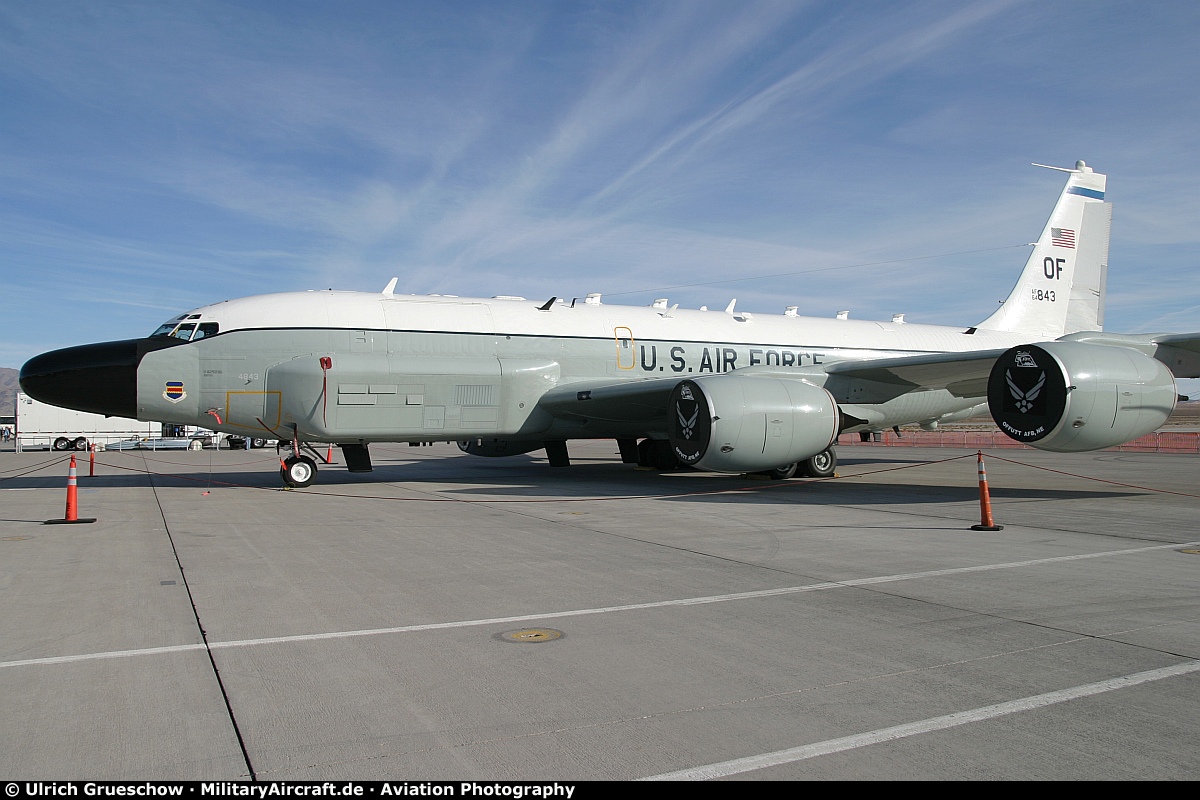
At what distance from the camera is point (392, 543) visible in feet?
31.4

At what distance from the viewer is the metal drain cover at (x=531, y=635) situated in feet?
17.6

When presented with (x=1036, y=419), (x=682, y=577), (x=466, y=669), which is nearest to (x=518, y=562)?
(x=682, y=577)

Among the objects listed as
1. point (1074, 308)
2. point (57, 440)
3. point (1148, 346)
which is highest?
point (1074, 308)

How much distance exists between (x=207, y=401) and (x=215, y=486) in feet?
9.81

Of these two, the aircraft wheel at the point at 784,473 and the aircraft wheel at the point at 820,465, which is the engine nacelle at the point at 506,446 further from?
the aircraft wheel at the point at 820,465

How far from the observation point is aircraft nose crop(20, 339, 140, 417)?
14.9 metres

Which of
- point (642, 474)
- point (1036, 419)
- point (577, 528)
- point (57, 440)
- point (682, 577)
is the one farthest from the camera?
point (57, 440)

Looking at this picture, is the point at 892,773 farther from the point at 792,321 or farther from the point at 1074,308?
the point at 1074,308

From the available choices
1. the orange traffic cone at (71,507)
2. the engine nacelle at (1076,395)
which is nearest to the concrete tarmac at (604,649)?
the orange traffic cone at (71,507)

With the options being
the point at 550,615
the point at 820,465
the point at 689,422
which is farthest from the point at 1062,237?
the point at 550,615

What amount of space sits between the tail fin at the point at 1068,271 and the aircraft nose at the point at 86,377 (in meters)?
21.6

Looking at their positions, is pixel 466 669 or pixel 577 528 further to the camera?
pixel 577 528

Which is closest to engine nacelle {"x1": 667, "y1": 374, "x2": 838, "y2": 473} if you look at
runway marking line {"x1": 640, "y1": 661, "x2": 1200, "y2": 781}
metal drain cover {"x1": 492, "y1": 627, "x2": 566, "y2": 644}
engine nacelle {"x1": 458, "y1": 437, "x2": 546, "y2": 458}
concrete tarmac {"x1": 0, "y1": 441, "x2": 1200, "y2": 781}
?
concrete tarmac {"x1": 0, "y1": 441, "x2": 1200, "y2": 781}

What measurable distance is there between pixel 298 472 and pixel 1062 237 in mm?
20137
